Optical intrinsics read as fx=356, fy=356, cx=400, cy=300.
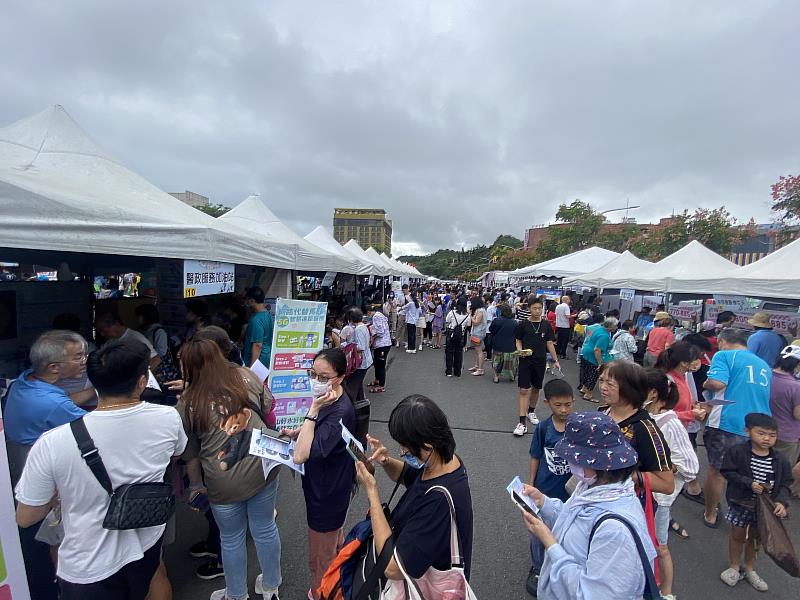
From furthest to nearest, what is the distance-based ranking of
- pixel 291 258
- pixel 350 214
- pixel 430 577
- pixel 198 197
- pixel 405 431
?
1. pixel 350 214
2. pixel 198 197
3. pixel 291 258
4. pixel 405 431
5. pixel 430 577

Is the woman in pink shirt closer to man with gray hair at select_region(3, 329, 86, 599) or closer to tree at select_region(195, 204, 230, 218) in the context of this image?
man with gray hair at select_region(3, 329, 86, 599)

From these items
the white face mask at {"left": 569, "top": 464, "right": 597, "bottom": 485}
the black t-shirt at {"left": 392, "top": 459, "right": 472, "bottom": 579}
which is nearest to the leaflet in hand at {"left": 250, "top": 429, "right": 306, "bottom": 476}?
the black t-shirt at {"left": 392, "top": 459, "right": 472, "bottom": 579}

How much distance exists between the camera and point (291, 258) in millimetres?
5219

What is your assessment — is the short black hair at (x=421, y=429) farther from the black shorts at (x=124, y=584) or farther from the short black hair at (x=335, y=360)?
the black shorts at (x=124, y=584)

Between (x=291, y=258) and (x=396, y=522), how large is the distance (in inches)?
172

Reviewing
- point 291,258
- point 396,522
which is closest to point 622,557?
point 396,522

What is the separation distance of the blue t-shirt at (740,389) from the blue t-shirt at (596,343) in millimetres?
3260

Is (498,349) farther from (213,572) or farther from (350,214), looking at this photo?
(350,214)

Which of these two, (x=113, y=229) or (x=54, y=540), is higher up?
(x=113, y=229)

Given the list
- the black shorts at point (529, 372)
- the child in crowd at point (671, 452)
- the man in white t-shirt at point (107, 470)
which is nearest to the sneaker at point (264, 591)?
the man in white t-shirt at point (107, 470)

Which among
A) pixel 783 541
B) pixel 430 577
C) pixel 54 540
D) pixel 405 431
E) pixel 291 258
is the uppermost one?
pixel 291 258

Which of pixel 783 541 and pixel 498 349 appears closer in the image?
pixel 783 541

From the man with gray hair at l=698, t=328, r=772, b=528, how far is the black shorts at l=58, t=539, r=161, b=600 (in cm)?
421

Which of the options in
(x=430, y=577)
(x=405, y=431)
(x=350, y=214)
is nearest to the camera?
(x=430, y=577)
